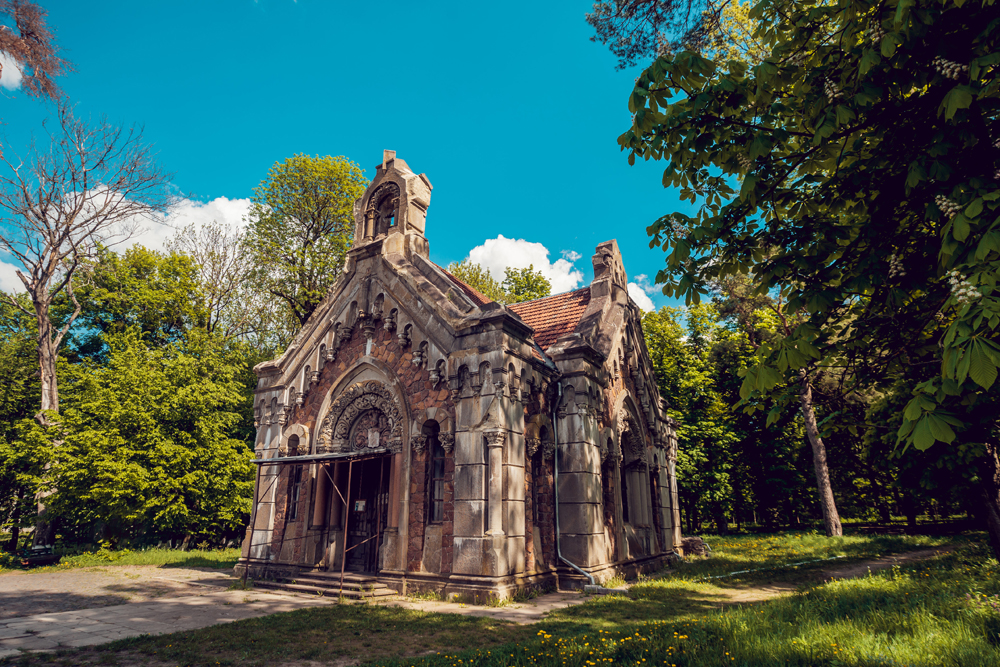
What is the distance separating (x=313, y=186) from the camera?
29.1 metres

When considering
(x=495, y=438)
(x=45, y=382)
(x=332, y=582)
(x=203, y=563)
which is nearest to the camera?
(x=495, y=438)

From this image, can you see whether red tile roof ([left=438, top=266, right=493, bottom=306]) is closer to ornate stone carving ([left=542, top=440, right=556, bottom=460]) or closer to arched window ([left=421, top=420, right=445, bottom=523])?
arched window ([left=421, top=420, right=445, bottom=523])

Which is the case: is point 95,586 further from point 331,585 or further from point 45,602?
point 331,585

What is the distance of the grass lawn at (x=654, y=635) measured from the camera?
5557 millimetres

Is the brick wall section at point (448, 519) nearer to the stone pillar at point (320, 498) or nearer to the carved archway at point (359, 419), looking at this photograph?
the carved archway at point (359, 419)

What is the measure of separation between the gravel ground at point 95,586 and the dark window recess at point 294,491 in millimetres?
2176

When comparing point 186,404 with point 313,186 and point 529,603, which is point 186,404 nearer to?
point 313,186

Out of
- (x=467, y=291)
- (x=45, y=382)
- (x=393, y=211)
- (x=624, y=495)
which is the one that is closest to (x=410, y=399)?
(x=467, y=291)

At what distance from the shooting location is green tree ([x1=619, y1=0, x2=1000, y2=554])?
4.23 m

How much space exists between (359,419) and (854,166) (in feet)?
40.2

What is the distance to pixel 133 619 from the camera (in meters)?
9.13

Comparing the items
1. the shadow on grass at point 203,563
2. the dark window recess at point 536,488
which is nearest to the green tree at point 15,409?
the shadow on grass at point 203,563

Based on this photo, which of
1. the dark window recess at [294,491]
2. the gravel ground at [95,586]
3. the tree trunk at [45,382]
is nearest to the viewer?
the gravel ground at [95,586]

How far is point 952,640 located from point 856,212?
180 inches
